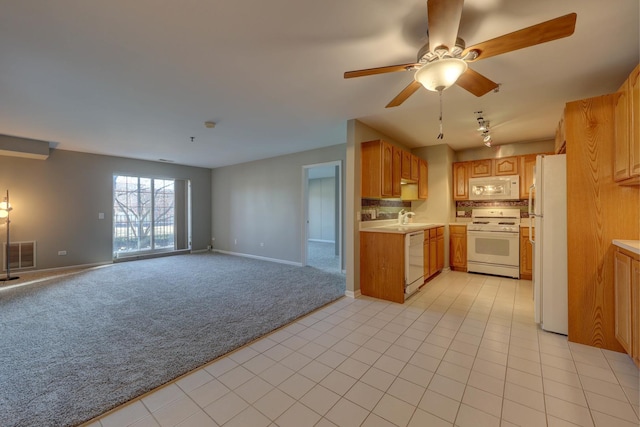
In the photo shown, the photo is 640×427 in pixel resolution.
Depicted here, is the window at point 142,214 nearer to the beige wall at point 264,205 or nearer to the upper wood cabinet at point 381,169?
the beige wall at point 264,205

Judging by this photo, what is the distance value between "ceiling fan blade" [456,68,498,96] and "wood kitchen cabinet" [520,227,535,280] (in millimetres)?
3515

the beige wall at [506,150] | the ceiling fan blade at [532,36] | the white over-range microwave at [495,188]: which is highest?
the beige wall at [506,150]

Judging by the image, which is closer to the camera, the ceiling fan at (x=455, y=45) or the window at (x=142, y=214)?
the ceiling fan at (x=455, y=45)

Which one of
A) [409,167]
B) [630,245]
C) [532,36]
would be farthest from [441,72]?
[409,167]

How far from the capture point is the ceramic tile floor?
155 centimetres

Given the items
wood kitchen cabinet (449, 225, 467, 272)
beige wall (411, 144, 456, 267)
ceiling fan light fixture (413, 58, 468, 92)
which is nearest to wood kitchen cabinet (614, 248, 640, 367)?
ceiling fan light fixture (413, 58, 468, 92)

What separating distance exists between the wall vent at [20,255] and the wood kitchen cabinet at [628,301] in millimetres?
8247

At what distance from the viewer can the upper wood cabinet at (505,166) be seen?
4746 millimetres

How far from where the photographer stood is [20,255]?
4.80m

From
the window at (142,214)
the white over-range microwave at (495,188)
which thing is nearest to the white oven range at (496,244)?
the white over-range microwave at (495,188)

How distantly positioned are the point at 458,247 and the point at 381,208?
6.05ft

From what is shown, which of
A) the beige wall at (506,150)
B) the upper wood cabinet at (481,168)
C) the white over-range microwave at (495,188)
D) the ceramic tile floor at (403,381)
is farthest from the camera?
the upper wood cabinet at (481,168)

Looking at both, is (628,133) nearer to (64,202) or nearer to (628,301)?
(628,301)

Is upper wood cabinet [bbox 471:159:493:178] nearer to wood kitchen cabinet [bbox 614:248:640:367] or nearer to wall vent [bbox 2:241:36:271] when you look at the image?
wood kitchen cabinet [bbox 614:248:640:367]
